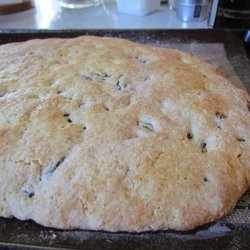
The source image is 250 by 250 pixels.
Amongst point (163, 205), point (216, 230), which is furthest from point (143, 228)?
point (216, 230)

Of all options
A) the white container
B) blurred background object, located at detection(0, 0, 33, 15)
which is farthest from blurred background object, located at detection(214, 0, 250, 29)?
blurred background object, located at detection(0, 0, 33, 15)

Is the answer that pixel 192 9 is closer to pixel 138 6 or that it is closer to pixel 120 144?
pixel 138 6

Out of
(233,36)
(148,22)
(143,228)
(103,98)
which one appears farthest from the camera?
(148,22)

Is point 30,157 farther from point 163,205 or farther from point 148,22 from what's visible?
point 148,22

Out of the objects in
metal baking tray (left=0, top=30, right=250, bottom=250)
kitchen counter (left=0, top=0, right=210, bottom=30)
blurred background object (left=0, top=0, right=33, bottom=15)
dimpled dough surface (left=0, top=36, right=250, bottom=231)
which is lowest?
kitchen counter (left=0, top=0, right=210, bottom=30)

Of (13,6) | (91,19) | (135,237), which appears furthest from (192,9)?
(135,237)

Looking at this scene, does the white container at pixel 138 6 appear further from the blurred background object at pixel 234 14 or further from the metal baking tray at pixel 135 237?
the metal baking tray at pixel 135 237

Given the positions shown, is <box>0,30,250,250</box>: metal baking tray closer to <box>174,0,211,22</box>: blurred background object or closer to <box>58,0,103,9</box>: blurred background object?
<box>174,0,211,22</box>: blurred background object
